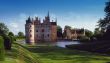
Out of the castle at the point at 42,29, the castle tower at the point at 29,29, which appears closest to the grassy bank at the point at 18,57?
the castle tower at the point at 29,29

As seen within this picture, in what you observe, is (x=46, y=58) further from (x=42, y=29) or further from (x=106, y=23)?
(x=42, y=29)

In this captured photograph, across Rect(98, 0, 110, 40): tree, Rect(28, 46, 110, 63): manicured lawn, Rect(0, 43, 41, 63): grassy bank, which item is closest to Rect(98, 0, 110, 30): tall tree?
Rect(98, 0, 110, 40): tree

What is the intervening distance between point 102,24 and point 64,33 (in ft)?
244

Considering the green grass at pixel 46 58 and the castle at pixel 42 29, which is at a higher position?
the castle at pixel 42 29

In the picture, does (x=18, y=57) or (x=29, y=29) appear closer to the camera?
(x=18, y=57)

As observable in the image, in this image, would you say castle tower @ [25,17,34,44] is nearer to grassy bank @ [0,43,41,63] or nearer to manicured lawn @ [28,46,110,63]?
manicured lawn @ [28,46,110,63]

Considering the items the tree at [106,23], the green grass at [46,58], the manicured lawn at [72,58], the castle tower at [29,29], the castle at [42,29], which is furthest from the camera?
the castle at [42,29]

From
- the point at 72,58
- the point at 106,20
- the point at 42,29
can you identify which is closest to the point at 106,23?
the point at 106,20

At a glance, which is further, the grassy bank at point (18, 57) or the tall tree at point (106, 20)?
the tall tree at point (106, 20)

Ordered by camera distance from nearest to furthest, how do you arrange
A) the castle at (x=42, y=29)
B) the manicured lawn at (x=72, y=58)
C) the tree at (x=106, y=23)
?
the manicured lawn at (x=72, y=58), the tree at (x=106, y=23), the castle at (x=42, y=29)

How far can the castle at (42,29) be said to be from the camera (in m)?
117

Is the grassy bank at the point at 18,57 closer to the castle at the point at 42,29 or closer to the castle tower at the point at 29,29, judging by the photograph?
the castle tower at the point at 29,29

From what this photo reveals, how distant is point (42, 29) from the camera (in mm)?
122312

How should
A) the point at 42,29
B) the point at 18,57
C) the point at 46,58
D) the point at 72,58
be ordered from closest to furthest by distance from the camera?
the point at 18,57 → the point at 46,58 → the point at 72,58 → the point at 42,29
